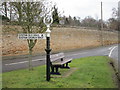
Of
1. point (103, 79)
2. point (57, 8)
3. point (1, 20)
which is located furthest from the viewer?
point (1, 20)

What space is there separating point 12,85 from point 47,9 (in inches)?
195

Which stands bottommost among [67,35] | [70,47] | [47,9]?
[70,47]

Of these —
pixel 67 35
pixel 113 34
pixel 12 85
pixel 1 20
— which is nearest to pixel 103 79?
pixel 12 85

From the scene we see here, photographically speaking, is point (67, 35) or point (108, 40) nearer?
point (67, 35)

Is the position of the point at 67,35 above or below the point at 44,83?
above

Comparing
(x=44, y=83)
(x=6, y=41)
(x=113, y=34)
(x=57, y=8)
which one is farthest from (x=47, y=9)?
(x=113, y=34)

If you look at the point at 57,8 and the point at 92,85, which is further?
the point at 57,8

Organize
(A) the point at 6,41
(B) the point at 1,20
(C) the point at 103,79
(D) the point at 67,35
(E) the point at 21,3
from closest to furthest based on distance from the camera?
(C) the point at 103,79 → (E) the point at 21,3 → (B) the point at 1,20 → (A) the point at 6,41 → (D) the point at 67,35

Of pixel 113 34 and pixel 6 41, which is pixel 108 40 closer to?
pixel 113 34

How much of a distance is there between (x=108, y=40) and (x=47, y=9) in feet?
104

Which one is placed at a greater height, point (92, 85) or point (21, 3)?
point (21, 3)

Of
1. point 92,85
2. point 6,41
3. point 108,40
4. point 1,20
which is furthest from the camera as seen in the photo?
point 108,40

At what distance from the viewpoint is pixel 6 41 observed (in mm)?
16500

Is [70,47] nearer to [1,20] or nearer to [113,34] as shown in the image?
[1,20]
